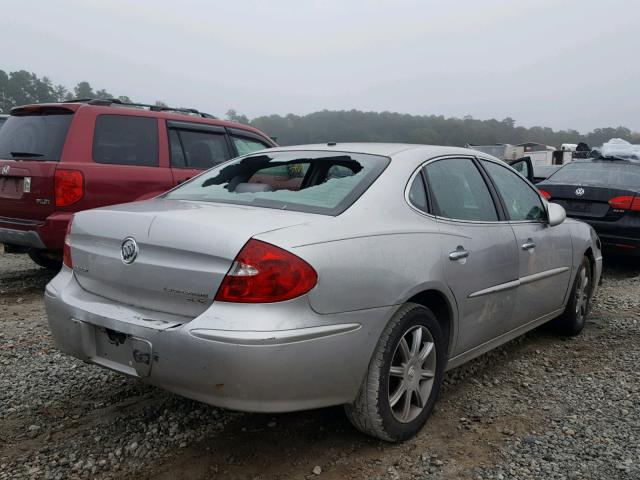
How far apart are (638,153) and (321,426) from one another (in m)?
9.02

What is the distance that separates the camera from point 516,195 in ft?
12.5

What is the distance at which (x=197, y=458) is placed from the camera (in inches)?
97.4

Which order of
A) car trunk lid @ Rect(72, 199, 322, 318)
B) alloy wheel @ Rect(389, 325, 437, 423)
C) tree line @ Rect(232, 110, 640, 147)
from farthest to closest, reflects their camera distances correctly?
tree line @ Rect(232, 110, 640, 147), alloy wheel @ Rect(389, 325, 437, 423), car trunk lid @ Rect(72, 199, 322, 318)

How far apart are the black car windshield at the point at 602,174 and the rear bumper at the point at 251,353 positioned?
5613mm

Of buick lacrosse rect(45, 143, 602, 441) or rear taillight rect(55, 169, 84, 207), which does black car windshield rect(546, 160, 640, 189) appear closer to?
buick lacrosse rect(45, 143, 602, 441)

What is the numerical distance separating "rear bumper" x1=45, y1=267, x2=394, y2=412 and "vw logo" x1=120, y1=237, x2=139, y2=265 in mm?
218

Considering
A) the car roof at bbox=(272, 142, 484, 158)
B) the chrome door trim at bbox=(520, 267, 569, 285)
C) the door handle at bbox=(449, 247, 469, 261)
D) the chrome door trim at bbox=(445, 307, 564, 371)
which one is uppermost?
the car roof at bbox=(272, 142, 484, 158)

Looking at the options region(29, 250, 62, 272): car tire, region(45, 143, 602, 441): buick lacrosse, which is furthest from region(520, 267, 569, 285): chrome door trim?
region(29, 250, 62, 272): car tire

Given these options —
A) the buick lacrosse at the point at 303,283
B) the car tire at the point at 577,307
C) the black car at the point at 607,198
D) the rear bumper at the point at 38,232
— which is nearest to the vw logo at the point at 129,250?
the buick lacrosse at the point at 303,283

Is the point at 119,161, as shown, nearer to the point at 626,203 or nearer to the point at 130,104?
the point at 130,104

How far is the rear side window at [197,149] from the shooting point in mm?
5766

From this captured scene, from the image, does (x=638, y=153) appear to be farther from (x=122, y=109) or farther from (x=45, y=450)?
(x=45, y=450)

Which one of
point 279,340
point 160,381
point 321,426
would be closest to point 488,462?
point 321,426

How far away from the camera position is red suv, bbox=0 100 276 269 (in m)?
4.78
